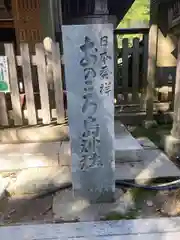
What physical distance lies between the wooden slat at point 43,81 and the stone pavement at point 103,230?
6.39 ft

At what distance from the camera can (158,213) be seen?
2467mm

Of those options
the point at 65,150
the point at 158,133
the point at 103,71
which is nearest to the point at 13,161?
the point at 65,150

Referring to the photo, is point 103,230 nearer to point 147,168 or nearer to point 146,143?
point 147,168

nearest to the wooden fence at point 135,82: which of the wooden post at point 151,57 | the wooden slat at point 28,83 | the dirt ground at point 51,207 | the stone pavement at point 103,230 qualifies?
the wooden post at point 151,57

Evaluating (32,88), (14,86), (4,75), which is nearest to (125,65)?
(32,88)

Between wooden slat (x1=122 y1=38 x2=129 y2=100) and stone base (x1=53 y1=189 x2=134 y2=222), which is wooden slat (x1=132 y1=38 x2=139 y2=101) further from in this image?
stone base (x1=53 y1=189 x2=134 y2=222)

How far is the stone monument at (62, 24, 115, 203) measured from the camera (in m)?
2.10

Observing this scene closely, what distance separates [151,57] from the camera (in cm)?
440

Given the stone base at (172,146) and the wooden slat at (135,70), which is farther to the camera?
the wooden slat at (135,70)

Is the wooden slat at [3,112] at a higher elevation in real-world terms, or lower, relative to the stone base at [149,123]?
higher

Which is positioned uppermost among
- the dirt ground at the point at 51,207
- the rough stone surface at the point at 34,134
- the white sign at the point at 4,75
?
the white sign at the point at 4,75

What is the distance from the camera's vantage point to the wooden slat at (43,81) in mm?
3473

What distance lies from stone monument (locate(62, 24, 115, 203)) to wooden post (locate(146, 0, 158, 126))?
2.50m

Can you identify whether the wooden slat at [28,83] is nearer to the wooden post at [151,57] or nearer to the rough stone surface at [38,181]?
the rough stone surface at [38,181]
